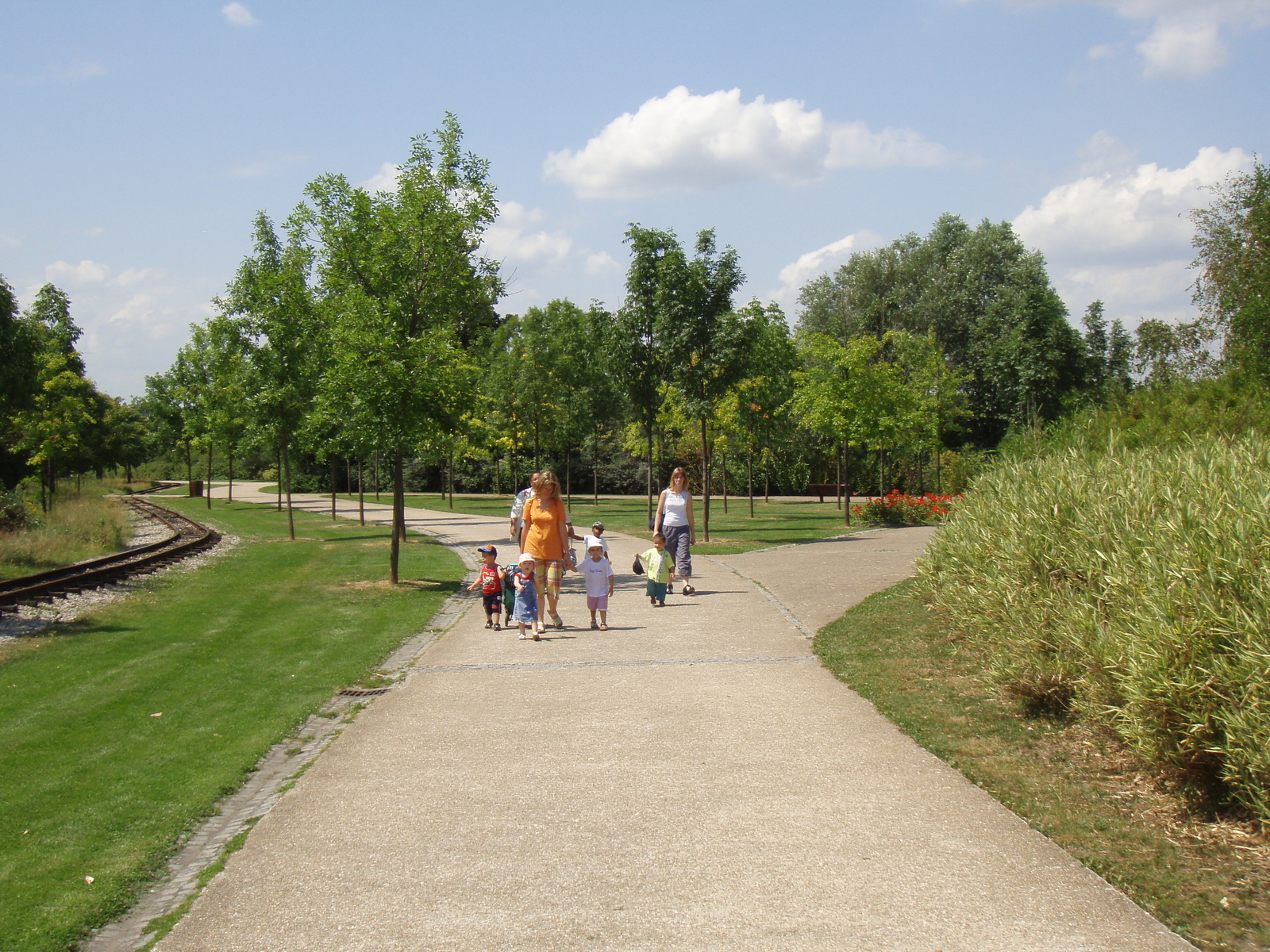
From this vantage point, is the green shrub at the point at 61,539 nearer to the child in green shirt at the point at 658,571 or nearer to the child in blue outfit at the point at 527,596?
the child in blue outfit at the point at 527,596

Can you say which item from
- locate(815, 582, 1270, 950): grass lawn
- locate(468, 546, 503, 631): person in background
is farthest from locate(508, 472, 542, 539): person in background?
locate(815, 582, 1270, 950): grass lawn

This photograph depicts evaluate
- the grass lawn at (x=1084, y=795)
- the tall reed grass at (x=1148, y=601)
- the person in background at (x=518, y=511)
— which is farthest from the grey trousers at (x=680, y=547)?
the tall reed grass at (x=1148, y=601)

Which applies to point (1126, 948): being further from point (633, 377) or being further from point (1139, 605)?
point (633, 377)

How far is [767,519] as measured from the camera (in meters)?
31.2

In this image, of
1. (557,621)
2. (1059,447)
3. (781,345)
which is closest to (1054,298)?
(781,345)

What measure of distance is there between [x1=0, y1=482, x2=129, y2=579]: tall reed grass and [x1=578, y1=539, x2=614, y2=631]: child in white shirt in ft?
37.2

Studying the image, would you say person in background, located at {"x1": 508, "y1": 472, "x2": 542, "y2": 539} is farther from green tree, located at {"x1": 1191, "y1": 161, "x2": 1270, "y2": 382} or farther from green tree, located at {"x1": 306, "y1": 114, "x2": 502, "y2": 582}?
green tree, located at {"x1": 1191, "y1": 161, "x2": 1270, "y2": 382}

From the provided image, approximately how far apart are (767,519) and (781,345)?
809 centimetres

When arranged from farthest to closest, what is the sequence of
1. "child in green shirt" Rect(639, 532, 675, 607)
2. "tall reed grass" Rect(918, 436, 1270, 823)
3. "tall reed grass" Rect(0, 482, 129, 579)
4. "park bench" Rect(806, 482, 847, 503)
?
"park bench" Rect(806, 482, 847, 503) < "tall reed grass" Rect(0, 482, 129, 579) < "child in green shirt" Rect(639, 532, 675, 607) < "tall reed grass" Rect(918, 436, 1270, 823)

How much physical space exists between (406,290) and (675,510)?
551cm

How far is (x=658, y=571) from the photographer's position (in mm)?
12562

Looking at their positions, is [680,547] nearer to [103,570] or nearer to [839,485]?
[103,570]

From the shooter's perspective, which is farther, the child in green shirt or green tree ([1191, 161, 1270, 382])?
green tree ([1191, 161, 1270, 382])

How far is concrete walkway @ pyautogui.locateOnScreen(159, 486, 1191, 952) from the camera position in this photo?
12.7 ft
